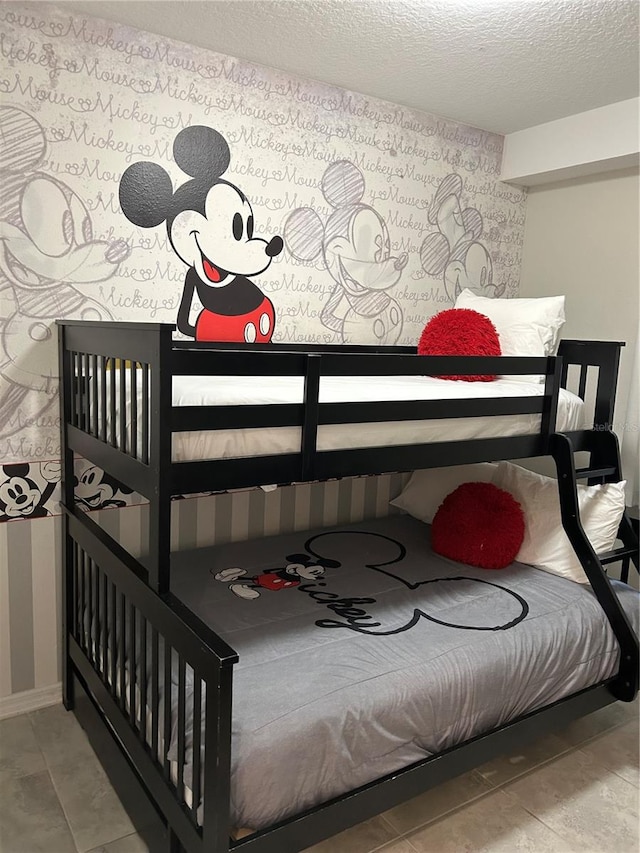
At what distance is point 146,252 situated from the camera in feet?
7.68

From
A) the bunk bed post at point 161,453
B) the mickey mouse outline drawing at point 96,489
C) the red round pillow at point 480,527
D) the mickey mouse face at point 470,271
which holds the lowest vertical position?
the red round pillow at point 480,527

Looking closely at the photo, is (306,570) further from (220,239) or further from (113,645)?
(220,239)

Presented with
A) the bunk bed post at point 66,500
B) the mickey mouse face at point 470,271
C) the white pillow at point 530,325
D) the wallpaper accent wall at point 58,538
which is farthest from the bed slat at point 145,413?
the mickey mouse face at point 470,271

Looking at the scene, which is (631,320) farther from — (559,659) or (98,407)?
(98,407)

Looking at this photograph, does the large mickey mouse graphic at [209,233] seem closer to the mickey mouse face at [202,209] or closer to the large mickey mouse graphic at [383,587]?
the mickey mouse face at [202,209]

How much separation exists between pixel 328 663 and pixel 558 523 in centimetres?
120

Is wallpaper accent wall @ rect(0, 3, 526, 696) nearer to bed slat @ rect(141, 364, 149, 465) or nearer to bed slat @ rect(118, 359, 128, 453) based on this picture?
bed slat @ rect(118, 359, 128, 453)

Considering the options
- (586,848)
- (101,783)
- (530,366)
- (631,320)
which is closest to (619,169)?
(631,320)

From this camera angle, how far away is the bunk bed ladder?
87.8 inches

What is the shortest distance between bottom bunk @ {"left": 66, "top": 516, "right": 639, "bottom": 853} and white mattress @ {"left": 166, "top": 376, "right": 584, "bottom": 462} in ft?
1.38

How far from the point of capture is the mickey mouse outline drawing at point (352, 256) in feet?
8.92

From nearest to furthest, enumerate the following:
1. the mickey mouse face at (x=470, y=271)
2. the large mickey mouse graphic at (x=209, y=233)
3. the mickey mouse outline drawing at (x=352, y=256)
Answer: the large mickey mouse graphic at (x=209, y=233)
the mickey mouse outline drawing at (x=352, y=256)
the mickey mouse face at (x=470, y=271)

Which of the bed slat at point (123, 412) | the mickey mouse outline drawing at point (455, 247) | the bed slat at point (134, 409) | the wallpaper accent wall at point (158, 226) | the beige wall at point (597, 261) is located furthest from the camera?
the mickey mouse outline drawing at point (455, 247)

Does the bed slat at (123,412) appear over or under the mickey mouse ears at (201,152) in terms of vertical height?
under
